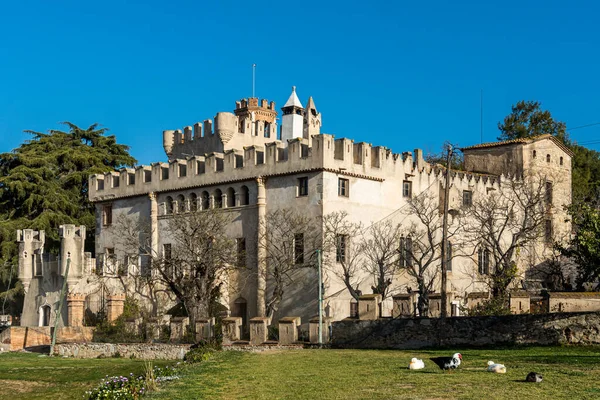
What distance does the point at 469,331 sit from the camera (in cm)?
2611

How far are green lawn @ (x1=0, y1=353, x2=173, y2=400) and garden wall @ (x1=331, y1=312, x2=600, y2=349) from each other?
7263 mm

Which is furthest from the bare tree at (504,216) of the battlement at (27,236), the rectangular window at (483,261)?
the battlement at (27,236)

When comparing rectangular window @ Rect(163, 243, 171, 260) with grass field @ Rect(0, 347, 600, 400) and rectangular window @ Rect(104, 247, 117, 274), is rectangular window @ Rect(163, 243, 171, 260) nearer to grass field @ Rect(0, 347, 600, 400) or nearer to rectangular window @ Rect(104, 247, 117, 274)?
rectangular window @ Rect(104, 247, 117, 274)

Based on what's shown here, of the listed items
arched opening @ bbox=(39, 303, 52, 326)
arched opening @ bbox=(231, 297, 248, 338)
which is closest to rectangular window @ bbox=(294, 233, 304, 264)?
arched opening @ bbox=(231, 297, 248, 338)

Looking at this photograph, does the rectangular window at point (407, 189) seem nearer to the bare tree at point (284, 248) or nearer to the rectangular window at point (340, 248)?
the rectangular window at point (340, 248)

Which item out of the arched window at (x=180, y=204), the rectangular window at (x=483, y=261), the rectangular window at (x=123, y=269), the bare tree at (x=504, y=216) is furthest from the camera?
the rectangular window at (x=483, y=261)

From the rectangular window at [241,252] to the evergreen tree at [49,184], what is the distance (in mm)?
16202

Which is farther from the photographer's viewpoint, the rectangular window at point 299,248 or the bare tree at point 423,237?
the bare tree at point 423,237

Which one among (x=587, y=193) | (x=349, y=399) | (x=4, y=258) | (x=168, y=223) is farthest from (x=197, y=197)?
(x=349, y=399)

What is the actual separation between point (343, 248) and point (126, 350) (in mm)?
10545

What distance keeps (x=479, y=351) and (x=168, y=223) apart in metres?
24.1

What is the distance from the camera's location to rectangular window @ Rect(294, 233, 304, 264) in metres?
39.2

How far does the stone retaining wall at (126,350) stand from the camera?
106 ft

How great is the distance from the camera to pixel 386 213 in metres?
41.5
